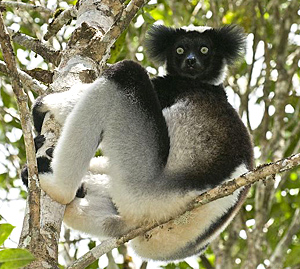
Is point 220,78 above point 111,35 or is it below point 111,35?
below

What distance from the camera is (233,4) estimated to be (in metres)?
8.91

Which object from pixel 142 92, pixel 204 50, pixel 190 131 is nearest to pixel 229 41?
pixel 204 50

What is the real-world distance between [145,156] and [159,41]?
1988mm

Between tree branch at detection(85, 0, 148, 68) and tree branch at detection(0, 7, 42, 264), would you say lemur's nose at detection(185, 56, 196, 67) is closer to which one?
tree branch at detection(85, 0, 148, 68)

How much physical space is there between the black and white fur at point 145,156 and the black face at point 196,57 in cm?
34

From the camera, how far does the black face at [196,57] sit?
5523mm

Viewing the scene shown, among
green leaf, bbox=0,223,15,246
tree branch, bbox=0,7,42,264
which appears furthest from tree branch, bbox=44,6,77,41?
green leaf, bbox=0,223,15,246

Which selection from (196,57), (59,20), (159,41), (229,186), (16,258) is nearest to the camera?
(16,258)

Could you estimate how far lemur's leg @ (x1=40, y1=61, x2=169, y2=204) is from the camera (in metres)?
3.95

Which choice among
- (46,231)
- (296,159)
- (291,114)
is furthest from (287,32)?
(46,231)

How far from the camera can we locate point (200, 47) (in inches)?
225

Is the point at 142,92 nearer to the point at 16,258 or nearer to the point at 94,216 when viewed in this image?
the point at 94,216

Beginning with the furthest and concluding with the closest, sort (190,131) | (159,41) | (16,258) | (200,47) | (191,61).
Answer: (159,41) → (200,47) → (191,61) → (190,131) → (16,258)

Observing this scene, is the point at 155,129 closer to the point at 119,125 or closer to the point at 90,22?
the point at 119,125
